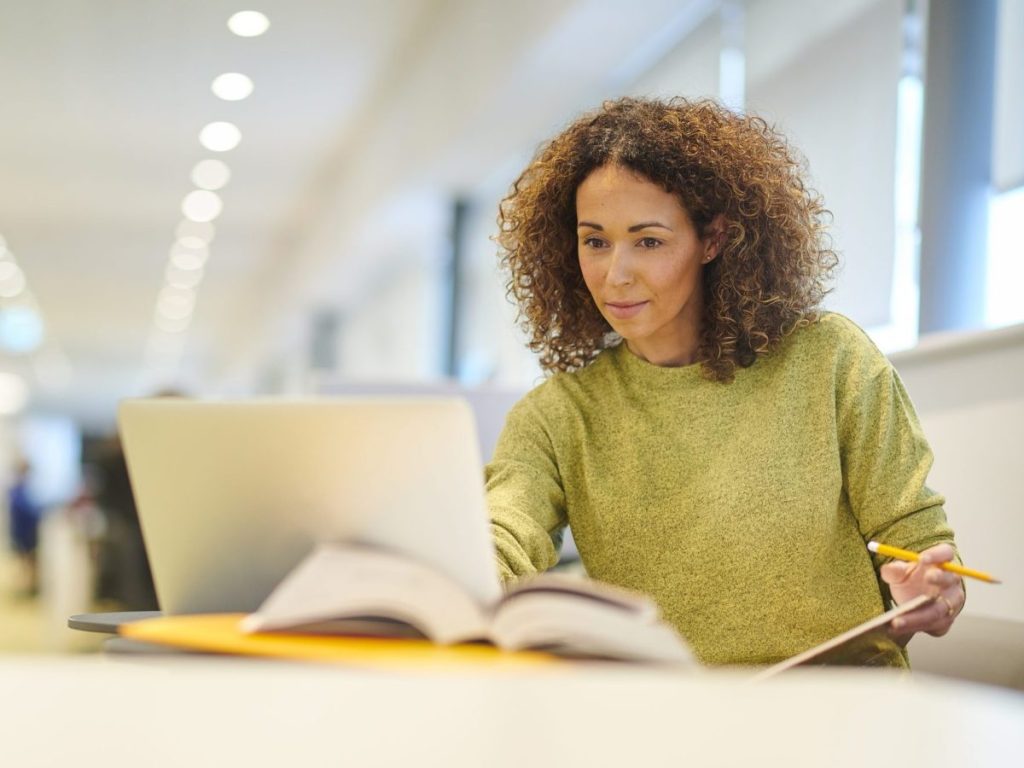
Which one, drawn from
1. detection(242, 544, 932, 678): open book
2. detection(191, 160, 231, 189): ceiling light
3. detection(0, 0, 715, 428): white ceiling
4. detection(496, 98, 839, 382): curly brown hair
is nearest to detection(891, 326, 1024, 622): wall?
detection(496, 98, 839, 382): curly brown hair

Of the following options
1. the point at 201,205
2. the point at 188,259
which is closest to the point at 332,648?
the point at 201,205

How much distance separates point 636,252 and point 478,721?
1.20 meters

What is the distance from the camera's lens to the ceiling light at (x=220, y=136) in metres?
6.93

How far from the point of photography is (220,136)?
7105 millimetres

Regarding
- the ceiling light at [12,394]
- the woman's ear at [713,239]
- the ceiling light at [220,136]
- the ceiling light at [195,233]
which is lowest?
the ceiling light at [12,394]

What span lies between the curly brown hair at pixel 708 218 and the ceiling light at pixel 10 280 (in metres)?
9.67

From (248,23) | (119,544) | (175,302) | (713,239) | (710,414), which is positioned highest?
(248,23)

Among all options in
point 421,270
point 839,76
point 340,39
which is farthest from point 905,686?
point 421,270

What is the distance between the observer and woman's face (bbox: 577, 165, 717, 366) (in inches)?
64.1

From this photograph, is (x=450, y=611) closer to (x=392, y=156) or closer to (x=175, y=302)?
(x=392, y=156)

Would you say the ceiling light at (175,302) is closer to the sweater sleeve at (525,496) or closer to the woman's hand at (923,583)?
the sweater sleeve at (525,496)

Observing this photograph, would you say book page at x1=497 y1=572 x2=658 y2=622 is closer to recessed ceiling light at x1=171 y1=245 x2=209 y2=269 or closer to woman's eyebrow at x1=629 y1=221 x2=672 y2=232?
woman's eyebrow at x1=629 y1=221 x2=672 y2=232

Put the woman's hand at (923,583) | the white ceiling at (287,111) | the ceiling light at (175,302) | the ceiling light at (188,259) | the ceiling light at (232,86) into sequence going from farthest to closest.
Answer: the ceiling light at (175,302), the ceiling light at (188,259), the ceiling light at (232,86), the white ceiling at (287,111), the woman's hand at (923,583)

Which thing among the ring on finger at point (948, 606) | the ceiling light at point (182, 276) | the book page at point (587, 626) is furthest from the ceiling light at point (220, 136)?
the book page at point (587, 626)
